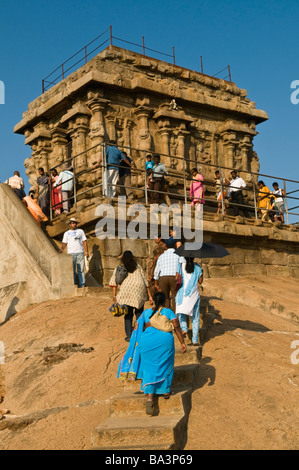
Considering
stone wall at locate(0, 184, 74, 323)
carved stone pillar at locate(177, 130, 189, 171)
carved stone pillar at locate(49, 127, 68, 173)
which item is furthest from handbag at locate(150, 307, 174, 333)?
carved stone pillar at locate(49, 127, 68, 173)

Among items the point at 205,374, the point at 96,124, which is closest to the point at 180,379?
the point at 205,374

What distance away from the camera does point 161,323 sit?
25.1 feet

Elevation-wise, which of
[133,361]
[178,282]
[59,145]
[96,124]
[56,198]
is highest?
[96,124]

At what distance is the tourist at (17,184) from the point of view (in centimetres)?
1664

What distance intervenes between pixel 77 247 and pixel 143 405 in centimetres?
645

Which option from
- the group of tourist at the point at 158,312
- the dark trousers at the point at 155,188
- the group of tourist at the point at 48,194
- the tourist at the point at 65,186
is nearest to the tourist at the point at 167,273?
the group of tourist at the point at 158,312

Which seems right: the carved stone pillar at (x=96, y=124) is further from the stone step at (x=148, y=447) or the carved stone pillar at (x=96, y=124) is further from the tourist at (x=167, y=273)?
the stone step at (x=148, y=447)

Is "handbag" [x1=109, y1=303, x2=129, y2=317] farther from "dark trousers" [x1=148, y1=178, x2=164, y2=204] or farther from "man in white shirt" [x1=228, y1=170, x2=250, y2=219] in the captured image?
"man in white shirt" [x1=228, y1=170, x2=250, y2=219]

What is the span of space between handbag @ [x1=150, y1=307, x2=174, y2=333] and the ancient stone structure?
9.82m

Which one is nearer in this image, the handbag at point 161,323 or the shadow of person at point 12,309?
the handbag at point 161,323

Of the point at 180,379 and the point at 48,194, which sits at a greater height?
the point at 48,194

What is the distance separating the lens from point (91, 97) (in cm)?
1836

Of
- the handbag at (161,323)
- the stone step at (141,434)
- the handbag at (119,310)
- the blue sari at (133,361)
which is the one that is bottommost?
the stone step at (141,434)

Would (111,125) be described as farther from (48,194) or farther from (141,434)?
(141,434)
